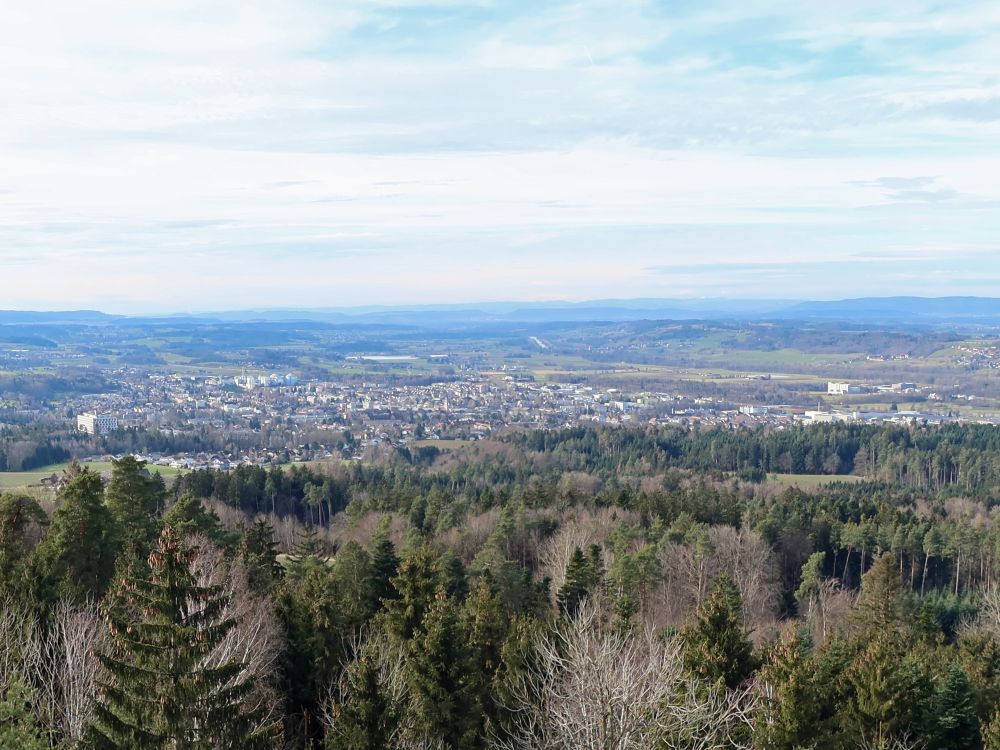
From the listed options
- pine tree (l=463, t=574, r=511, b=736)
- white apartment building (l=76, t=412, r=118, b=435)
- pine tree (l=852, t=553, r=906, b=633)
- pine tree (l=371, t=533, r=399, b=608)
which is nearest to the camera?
pine tree (l=463, t=574, r=511, b=736)

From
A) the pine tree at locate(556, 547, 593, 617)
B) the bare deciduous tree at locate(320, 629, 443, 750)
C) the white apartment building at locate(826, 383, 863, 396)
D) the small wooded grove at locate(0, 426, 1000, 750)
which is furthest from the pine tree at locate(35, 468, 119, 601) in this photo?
the white apartment building at locate(826, 383, 863, 396)

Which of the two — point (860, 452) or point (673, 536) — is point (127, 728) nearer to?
point (673, 536)

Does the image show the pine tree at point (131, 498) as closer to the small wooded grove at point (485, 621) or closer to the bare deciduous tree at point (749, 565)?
the small wooded grove at point (485, 621)

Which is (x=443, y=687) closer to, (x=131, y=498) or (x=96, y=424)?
(x=131, y=498)

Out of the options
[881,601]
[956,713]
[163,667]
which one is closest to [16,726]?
[163,667]

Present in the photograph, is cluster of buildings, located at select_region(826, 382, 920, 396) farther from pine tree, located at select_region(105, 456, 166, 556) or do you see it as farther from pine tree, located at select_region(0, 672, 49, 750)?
pine tree, located at select_region(0, 672, 49, 750)

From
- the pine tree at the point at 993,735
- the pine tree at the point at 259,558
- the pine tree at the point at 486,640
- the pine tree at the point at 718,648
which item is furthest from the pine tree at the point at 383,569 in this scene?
the pine tree at the point at 993,735
